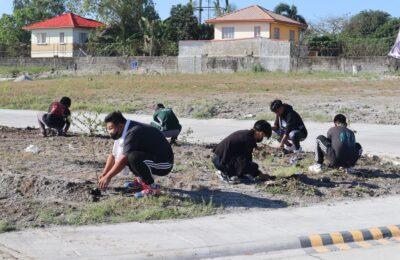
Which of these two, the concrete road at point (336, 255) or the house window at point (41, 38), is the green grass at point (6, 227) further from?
the house window at point (41, 38)

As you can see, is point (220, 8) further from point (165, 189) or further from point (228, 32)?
point (165, 189)

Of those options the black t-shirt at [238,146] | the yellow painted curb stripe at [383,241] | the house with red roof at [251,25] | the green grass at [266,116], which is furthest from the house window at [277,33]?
the yellow painted curb stripe at [383,241]

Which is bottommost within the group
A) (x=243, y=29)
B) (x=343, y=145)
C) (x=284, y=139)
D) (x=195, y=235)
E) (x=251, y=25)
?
(x=195, y=235)

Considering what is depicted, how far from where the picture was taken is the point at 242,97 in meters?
27.7

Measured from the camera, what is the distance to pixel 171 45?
60250 mm

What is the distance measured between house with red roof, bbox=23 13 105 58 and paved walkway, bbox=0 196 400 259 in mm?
67642

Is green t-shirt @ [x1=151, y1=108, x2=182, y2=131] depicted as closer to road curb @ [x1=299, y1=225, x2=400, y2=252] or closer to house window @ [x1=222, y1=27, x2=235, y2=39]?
road curb @ [x1=299, y1=225, x2=400, y2=252]

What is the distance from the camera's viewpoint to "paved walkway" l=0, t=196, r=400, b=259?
7.32 metres

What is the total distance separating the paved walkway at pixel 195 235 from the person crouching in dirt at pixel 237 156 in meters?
1.30

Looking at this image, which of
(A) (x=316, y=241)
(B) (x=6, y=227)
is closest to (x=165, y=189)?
(B) (x=6, y=227)

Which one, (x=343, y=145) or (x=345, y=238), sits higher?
(x=343, y=145)

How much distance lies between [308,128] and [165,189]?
1015 cm

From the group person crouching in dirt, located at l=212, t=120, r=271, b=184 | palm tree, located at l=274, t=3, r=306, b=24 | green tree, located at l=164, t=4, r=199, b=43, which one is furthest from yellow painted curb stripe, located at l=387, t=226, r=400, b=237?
palm tree, located at l=274, t=3, r=306, b=24

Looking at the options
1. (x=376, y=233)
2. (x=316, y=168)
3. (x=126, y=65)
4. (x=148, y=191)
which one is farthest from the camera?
(x=126, y=65)
